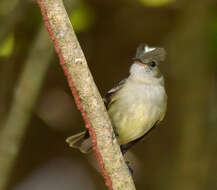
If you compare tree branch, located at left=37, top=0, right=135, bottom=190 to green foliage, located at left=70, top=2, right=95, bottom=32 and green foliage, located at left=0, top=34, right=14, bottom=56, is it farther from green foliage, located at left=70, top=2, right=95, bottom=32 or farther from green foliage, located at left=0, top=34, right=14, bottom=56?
green foliage, located at left=70, top=2, right=95, bottom=32

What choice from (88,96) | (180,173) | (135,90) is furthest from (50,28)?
(180,173)

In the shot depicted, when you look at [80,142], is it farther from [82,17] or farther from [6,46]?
[82,17]

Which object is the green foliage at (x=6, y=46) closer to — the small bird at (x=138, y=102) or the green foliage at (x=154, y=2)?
the small bird at (x=138, y=102)

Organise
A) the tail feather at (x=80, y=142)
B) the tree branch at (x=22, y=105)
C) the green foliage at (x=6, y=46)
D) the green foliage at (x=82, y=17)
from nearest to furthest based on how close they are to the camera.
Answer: the tree branch at (x=22, y=105) < the tail feather at (x=80, y=142) < the green foliage at (x=6, y=46) < the green foliage at (x=82, y=17)

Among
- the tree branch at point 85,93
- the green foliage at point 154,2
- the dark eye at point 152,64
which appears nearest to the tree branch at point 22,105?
the dark eye at point 152,64

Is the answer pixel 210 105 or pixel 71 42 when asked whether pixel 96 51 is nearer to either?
pixel 210 105

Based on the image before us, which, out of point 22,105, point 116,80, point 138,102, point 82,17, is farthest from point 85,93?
point 116,80
